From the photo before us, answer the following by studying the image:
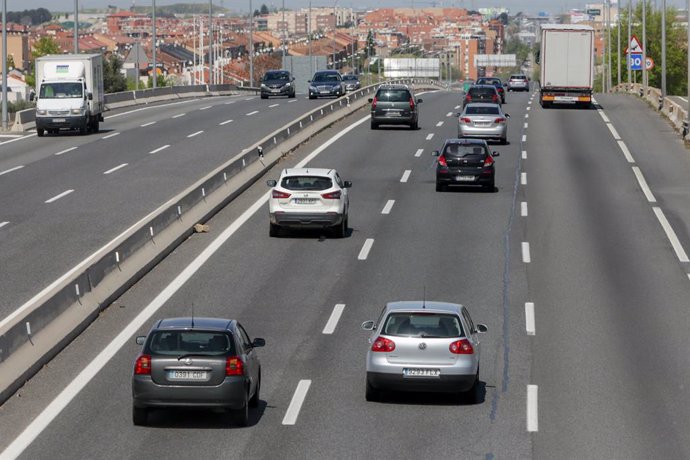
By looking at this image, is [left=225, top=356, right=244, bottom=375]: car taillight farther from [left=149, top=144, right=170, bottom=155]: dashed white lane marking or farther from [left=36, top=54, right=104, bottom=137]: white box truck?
[left=36, top=54, right=104, bottom=137]: white box truck

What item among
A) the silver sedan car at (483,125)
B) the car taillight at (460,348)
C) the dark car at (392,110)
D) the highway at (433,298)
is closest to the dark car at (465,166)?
the highway at (433,298)

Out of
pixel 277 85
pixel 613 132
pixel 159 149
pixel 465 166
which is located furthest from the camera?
pixel 277 85

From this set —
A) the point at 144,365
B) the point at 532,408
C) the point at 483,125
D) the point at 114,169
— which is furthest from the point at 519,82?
the point at 144,365

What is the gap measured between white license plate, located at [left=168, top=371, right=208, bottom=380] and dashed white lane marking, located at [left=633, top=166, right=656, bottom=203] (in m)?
25.2

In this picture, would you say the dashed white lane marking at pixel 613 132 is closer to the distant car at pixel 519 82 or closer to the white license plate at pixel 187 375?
the white license plate at pixel 187 375

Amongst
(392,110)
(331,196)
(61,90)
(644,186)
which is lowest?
(644,186)

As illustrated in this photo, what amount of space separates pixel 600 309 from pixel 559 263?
4.51m

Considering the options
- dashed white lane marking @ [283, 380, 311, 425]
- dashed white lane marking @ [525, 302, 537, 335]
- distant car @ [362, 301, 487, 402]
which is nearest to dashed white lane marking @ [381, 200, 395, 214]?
dashed white lane marking @ [525, 302, 537, 335]

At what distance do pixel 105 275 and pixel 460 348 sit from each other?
10179 millimetres

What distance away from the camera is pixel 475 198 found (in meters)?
39.6

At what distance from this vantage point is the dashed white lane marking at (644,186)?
130 feet

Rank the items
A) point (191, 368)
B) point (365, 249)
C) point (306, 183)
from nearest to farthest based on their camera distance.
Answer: point (191, 368) → point (365, 249) → point (306, 183)

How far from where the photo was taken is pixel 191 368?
1628cm

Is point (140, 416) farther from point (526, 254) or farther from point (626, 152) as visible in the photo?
point (626, 152)
